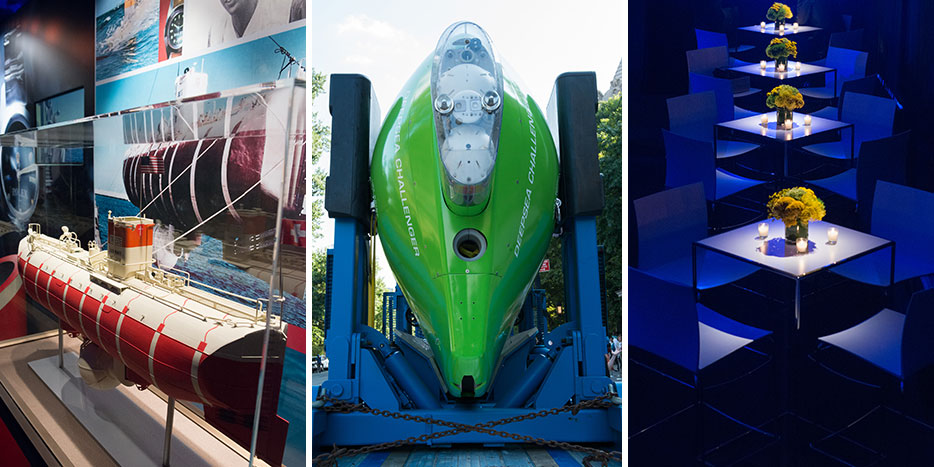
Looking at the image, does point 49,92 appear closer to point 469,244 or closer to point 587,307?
point 469,244

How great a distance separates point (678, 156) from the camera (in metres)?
3.14

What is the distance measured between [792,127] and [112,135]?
3.70 meters

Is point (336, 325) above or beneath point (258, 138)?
beneath

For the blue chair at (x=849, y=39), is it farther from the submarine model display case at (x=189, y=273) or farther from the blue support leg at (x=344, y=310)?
the submarine model display case at (x=189, y=273)

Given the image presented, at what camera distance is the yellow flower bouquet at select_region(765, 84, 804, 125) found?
335 cm

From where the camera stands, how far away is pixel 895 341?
8.62ft

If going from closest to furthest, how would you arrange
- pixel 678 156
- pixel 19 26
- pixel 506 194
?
pixel 506 194 < pixel 19 26 < pixel 678 156

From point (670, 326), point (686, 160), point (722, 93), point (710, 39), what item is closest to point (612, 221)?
point (722, 93)

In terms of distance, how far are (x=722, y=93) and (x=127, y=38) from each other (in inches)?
141

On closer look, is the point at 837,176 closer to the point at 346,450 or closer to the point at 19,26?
the point at 346,450

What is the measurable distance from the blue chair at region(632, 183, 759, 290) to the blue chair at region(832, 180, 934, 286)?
0.80 meters

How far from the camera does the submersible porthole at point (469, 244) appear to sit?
6.63ft

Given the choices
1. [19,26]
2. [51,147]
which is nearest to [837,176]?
[51,147]

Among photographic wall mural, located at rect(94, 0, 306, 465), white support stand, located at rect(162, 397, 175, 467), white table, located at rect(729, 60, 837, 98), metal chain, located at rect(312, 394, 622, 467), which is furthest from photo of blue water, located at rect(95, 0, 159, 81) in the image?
white table, located at rect(729, 60, 837, 98)
